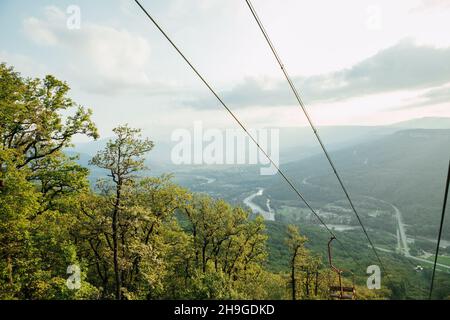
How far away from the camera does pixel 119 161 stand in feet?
64.6

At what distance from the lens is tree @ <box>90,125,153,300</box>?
19359mm

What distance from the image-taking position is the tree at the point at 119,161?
19359 millimetres

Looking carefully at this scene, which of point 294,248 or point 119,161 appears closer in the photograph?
point 119,161

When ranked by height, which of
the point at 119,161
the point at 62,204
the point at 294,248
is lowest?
the point at 294,248

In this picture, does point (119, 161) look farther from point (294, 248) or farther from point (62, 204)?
point (294, 248)

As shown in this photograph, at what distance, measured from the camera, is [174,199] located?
101 feet

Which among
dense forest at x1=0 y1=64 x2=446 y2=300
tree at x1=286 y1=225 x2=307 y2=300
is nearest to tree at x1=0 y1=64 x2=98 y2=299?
dense forest at x1=0 y1=64 x2=446 y2=300

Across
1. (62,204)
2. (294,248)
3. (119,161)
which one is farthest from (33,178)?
(294,248)

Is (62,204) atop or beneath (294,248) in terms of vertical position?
atop

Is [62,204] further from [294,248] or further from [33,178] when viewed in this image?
[294,248]

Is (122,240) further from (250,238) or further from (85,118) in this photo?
(250,238)

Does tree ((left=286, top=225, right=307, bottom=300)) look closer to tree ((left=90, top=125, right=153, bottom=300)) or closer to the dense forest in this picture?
the dense forest

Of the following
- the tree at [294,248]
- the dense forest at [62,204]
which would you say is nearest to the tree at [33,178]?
the dense forest at [62,204]

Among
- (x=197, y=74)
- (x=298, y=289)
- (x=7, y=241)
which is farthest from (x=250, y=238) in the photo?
(x=197, y=74)
